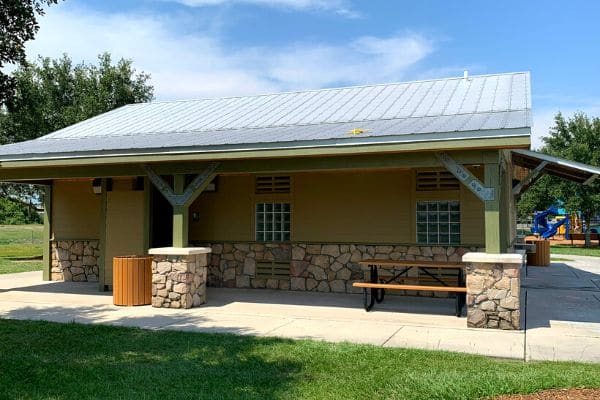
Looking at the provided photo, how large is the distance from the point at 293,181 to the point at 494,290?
5804mm

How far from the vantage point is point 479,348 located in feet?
22.7

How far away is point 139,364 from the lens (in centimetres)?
622

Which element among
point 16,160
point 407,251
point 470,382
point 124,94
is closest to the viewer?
point 470,382

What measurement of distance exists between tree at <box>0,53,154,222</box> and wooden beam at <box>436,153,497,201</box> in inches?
904

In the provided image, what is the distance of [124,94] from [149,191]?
717 inches

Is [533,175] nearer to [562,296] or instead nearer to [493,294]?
[562,296]

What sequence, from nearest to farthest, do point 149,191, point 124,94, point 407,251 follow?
point 407,251 < point 149,191 < point 124,94

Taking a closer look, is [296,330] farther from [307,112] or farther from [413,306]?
[307,112]

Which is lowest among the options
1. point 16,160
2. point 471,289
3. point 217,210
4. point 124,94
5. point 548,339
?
point 548,339

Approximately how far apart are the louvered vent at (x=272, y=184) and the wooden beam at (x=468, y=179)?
4.95m

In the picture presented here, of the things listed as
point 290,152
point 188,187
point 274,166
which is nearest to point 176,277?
point 188,187

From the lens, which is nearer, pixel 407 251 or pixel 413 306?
pixel 413 306

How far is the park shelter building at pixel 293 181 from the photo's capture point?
29.9ft

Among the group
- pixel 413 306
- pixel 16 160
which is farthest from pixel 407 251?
pixel 16 160
